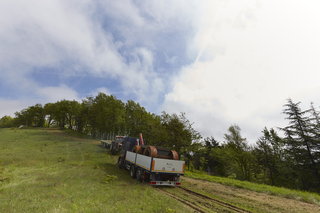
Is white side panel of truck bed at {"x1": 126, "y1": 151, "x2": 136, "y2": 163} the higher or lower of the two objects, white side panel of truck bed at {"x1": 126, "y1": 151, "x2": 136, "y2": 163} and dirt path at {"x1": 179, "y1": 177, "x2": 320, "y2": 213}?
the higher

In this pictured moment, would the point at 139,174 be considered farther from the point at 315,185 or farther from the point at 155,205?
the point at 315,185

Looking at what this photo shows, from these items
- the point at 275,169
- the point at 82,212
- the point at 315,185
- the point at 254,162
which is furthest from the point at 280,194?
the point at 275,169

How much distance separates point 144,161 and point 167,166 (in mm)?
1817

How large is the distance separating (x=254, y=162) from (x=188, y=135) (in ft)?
56.9

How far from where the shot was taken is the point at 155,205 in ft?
21.5

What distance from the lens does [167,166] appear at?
34.7 feet

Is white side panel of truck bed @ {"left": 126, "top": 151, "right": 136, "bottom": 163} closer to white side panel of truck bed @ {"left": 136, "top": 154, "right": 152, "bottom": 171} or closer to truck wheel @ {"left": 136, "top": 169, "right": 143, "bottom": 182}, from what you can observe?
white side panel of truck bed @ {"left": 136, "top": 154, "right": 152, "bottom": 171}

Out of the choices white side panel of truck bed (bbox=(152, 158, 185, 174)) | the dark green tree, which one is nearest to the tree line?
the dark green tree

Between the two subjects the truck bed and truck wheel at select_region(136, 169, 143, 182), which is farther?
truck wheel at select_region(136, 169, 143, 182)

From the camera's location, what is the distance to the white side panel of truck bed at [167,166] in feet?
33.2

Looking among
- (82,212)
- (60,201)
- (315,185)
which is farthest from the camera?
(315,185)

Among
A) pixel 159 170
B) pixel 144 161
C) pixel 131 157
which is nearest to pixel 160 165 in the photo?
pixel 159 170

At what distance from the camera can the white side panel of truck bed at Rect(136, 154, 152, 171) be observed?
33.9 ft

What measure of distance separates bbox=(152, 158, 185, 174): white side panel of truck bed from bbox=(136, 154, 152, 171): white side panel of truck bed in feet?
1.46
